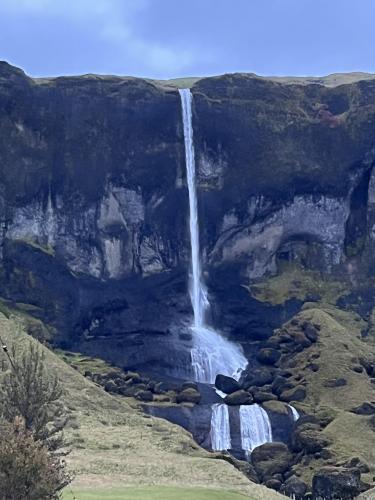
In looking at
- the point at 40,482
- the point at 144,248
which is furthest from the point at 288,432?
the point at 40,482

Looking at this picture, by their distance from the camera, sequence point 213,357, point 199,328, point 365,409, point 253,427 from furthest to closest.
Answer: point 199,328 → point 213,357 → point 253,427 → point 365,409

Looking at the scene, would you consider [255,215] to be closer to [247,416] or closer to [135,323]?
[135,323]

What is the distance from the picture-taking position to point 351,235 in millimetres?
140750

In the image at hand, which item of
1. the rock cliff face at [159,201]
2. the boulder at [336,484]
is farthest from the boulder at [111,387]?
the boulder at [336,484]

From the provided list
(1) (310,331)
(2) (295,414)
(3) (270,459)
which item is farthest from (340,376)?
(3) (270,459)

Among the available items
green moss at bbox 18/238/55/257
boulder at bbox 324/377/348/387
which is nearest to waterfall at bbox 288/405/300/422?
boulder at bbox 324/377/348/387

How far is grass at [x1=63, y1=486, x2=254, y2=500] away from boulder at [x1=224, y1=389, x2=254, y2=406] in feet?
169

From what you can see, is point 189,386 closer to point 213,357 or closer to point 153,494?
point 213,357

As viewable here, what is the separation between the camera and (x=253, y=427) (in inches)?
3917

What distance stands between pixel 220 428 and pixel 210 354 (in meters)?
24.2

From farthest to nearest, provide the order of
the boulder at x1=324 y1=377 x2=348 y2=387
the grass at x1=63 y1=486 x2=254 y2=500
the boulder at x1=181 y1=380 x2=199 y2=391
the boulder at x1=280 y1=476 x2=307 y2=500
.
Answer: the boulder at x1=181 y1=380 x2=199 y2=391
the boulder at x1=324 y1=377 x2=348 y2=387
the boulder at x1=280 y1=476 x2=307 y2=500
the grass at x1=63 y1=486 x2=254 y2=500

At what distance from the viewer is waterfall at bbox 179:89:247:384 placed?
120 metres

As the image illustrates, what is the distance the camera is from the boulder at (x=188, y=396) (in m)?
104

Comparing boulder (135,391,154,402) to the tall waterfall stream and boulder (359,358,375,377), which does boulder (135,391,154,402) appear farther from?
boulder (359,358,375,377)
